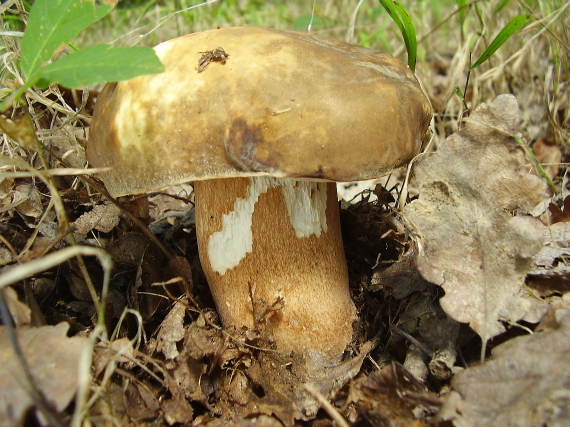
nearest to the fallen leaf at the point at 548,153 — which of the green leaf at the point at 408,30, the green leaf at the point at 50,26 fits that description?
the green leaf at the point at 408,30

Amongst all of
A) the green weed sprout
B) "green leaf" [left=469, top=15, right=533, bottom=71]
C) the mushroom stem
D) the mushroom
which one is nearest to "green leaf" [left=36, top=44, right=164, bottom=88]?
the green weed sprout

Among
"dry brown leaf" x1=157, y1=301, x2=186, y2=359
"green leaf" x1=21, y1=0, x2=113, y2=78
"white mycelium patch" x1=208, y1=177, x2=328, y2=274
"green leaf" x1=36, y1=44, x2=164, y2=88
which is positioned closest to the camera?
"green leaf" x1=36, y1=44, x2=164, y2=88

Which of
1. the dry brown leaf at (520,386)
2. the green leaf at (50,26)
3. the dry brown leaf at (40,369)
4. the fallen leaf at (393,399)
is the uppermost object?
the green leaf at (50,26)

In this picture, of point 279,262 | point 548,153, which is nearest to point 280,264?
point 279,262

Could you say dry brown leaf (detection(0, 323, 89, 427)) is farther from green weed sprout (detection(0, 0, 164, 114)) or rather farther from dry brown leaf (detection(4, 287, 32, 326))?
green weed sprout (detection(0, 0, 164, 114))

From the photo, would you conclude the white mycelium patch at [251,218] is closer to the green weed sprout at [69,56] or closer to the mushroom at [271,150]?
the mushroom at [271,150]

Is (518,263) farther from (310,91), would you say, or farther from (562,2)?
(562,2)

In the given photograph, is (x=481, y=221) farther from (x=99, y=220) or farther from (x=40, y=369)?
(x=99, y=220)

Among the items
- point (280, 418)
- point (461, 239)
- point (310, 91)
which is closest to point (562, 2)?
point (461, 239)
